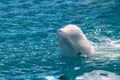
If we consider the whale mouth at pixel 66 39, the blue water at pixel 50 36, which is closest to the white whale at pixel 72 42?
the whale mouth at pixel 66 39

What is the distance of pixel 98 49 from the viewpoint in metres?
7.88

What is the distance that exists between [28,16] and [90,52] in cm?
299

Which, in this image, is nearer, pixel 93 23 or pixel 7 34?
pixel 7 34

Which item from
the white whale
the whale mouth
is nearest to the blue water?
the white whale

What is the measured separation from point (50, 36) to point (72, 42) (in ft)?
4.73

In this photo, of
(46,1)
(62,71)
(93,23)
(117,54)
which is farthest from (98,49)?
(46,1)

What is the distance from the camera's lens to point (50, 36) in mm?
8719

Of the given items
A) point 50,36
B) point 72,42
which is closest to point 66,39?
point 72,42

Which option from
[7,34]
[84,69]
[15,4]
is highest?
[15,4]

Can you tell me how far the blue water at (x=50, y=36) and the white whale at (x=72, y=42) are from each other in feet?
0.40

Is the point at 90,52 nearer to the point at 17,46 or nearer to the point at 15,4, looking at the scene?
the point at 17,46

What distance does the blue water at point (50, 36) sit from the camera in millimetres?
7148

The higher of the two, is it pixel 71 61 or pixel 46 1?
pixel 46 1

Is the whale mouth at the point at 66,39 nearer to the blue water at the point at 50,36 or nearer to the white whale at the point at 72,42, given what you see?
the white whale at the point at 72,42
